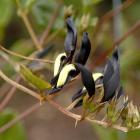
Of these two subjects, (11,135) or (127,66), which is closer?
(11,135)

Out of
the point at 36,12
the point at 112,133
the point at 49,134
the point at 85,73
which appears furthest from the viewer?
the point at 49,134

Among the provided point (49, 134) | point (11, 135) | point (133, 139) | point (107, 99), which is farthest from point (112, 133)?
point (49, 134)

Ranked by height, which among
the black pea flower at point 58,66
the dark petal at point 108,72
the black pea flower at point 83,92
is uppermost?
the black pea flower at point 58,66

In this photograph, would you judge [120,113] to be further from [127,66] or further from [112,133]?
[127,66]

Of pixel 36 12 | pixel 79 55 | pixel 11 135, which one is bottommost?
pixel 11 135
